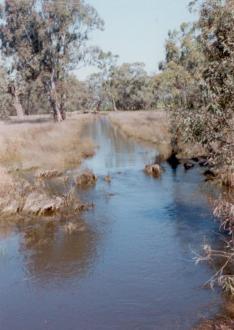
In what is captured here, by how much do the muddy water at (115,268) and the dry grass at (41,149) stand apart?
33.2 ft

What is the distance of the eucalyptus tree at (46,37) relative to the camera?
66.2 m

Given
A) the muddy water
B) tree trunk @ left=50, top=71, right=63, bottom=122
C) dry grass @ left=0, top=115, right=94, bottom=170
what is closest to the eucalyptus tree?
tree trunk @ left=50, top=71, right=63, bottom=122

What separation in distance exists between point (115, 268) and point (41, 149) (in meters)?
26.8

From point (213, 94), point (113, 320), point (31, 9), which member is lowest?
point (113, 320)

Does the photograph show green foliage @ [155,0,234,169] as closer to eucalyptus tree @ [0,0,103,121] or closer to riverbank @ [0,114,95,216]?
riverbank @ [0,114,95,216]

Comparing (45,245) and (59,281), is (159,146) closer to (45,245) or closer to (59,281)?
(45,245)

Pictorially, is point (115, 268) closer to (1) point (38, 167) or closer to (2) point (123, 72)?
(1) point (38, 167)

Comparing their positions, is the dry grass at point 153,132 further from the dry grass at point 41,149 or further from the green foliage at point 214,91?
the green foliage at point 214,91

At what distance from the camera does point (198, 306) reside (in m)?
13.8

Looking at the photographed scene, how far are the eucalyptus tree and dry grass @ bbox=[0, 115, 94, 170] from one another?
732 inches

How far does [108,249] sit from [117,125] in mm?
63698

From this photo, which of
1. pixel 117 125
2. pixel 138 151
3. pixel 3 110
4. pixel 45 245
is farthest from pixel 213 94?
pixel 3 110

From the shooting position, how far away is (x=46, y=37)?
67000 mm

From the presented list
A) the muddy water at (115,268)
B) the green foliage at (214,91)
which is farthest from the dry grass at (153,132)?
the green foliage at (214,91)
